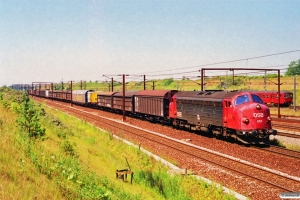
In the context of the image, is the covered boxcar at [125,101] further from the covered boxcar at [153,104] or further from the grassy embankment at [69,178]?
the grassy embankment at [69,178]

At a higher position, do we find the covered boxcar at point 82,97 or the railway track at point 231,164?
the covered boxcar at point 82,97

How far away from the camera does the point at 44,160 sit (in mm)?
10305

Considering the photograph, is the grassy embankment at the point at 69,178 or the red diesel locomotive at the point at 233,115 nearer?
the grassy embankment at the point at 69,178

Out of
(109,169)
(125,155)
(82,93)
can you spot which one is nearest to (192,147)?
(125,155)

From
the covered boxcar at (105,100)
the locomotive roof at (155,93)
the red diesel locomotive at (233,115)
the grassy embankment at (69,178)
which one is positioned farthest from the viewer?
the covered boxcar at (105,100)

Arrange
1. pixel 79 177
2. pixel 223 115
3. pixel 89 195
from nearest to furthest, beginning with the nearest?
pixel 89 195, pixel 79 177, pixel 223 115

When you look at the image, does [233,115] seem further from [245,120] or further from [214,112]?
[214,112]

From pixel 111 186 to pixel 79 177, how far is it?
134 centimetres

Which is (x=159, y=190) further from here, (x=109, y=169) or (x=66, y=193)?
(x=66, y=193)

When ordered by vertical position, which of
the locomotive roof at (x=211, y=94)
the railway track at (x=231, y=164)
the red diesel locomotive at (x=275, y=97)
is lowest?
the railway track at (x=231, y=164)

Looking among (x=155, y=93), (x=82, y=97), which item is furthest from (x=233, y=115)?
(x=82, y=97)

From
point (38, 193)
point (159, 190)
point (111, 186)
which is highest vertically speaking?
point (38, 193)

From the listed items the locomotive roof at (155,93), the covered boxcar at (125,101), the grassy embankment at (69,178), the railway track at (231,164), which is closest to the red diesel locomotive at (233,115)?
the railway track at (231,164)

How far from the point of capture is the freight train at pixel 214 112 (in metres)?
Result: 22.2
